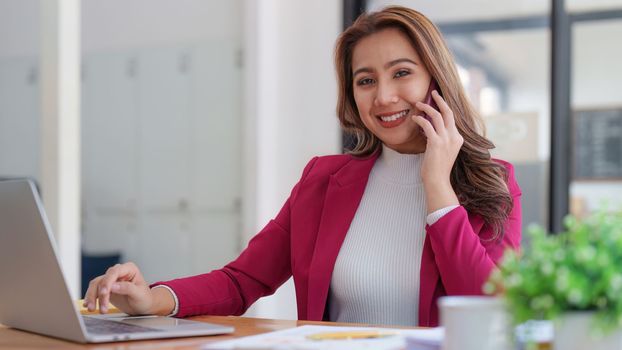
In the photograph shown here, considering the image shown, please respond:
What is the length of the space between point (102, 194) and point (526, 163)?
2.61 meters

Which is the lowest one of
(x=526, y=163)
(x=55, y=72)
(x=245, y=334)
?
(x=245, y=334)

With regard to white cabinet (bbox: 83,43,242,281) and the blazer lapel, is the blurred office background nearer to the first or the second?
white cabinet (bbox: 83,43,242,281)

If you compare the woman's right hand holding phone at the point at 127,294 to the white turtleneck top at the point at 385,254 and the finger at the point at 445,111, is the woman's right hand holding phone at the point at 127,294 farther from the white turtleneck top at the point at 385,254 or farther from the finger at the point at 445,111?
the finger at the point at 445,111

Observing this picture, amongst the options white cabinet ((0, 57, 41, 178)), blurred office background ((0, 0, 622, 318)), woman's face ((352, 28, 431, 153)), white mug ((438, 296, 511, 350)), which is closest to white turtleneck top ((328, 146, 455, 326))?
woman's face ((352, 28, 431, 153))

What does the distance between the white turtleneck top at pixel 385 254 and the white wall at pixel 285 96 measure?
2.88m

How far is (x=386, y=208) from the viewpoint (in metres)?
2.10

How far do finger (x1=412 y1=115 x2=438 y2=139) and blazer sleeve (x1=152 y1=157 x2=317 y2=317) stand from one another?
393 millimetres

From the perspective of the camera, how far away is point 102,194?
5.51 meters

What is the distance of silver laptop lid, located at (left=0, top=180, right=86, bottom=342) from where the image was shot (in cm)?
134

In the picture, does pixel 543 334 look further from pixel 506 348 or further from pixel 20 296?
pixel 20 296

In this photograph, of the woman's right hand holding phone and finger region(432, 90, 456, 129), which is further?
finger region(432, 90, 456, 129)

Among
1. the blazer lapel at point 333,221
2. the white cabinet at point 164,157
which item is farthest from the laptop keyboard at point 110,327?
the white cabinet at point 164,157

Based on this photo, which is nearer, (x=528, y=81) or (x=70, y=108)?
(x=70, y=108)

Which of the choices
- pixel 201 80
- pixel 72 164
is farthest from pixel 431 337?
pixel 201 80
